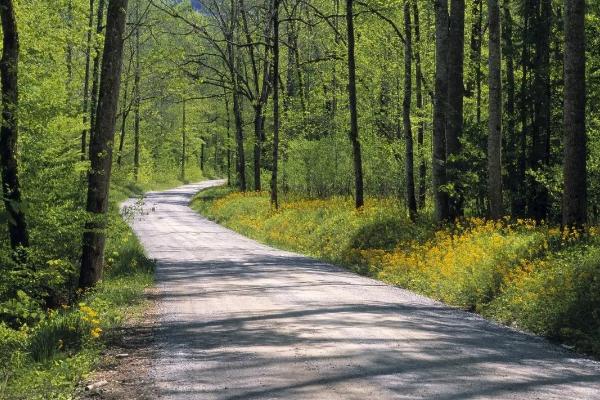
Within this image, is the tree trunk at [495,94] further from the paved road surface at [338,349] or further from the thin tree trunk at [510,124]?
the paved road surface at [338,349]

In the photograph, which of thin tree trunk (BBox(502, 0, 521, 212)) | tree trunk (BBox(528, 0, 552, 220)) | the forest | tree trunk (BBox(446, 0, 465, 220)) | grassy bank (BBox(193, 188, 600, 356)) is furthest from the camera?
thin tree trunk (BBox(502, 0, 521, 212))

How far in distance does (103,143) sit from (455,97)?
10910 millimetres

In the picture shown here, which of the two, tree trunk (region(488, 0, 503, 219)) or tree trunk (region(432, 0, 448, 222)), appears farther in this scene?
tree trunk (region(432, 0, 448, 222))

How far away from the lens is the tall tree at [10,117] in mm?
13430

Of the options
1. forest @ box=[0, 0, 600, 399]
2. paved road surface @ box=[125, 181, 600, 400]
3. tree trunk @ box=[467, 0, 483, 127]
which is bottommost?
paved road surface @ box=[125, 181, 600, 400]

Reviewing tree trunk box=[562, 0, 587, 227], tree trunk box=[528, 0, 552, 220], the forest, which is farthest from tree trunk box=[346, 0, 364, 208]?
tree trunk box=[562, 0, 587, 227]

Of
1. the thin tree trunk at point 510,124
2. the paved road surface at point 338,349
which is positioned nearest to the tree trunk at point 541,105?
the thin tree trunk at point 510,124

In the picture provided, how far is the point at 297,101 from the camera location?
44.4 metres

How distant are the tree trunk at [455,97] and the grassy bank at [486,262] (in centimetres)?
152

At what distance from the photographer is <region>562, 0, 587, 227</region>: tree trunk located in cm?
1342

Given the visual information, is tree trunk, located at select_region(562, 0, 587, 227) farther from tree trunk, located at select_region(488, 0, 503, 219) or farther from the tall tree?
the tall tree

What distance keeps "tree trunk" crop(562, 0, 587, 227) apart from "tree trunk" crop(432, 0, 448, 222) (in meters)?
5.42

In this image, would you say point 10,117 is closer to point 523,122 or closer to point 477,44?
point 523,122

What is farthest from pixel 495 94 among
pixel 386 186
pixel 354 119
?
pixel 386 186
